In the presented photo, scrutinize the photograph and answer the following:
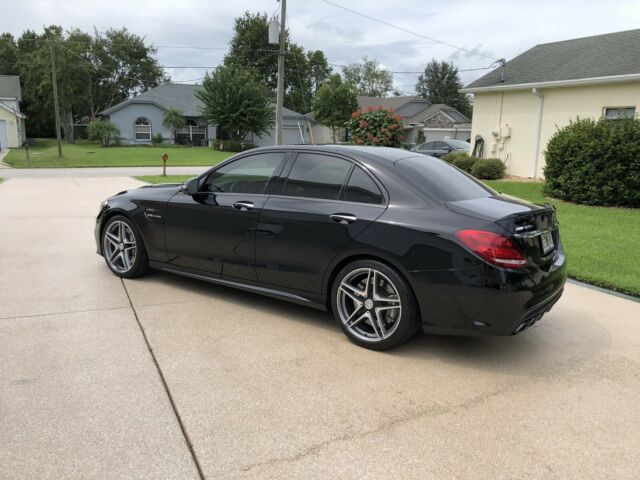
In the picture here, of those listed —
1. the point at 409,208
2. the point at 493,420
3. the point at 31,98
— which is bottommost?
the point at 493,420

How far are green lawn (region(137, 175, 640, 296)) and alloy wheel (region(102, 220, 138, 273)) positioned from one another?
5.10m

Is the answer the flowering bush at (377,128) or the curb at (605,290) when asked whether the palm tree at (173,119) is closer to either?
the flowering bush at (377,128)

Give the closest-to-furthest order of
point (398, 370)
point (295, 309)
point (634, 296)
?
1. point (398, 370)
2. point (295, 309)
3. point (634, 296)

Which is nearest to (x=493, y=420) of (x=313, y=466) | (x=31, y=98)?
(x=313, y=466)

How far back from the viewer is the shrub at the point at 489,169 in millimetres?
18016

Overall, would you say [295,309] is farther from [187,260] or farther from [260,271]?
[187,260]

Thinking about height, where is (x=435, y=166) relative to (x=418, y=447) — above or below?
above

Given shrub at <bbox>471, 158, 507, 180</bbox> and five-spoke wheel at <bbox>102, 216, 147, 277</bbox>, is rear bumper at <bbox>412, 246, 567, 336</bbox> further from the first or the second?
shrub at <bbox>471, 158, 507, 180</bbox>

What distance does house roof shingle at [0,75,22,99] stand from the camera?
4875 centimetres

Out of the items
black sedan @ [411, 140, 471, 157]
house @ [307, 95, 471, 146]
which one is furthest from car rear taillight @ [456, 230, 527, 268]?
house @ [307, 95, 471, 146]

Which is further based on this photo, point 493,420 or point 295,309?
point 295,309

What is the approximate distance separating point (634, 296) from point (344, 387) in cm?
382

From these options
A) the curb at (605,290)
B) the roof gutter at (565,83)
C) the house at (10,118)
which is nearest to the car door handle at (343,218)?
the curb at (605,290)

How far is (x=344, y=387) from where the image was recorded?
11.5 ft
